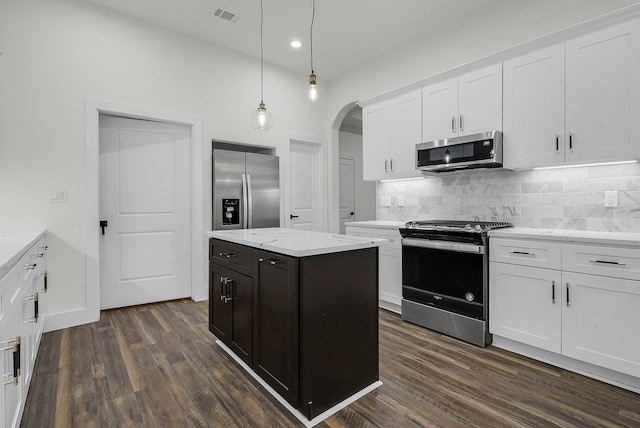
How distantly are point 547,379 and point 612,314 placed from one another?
0.57 meters

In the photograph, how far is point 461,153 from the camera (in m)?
2.98

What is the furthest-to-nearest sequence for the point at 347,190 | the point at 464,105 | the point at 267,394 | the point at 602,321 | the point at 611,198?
the point at 347,190, the point at 464,105, the point at 611,198, the point at 602,321, the point at 267,394

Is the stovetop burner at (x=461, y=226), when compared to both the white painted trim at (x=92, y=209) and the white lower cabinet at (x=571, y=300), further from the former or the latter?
the white painted trim at (x=92, y=209)

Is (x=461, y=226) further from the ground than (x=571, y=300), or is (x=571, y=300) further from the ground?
(x=461, y=226)

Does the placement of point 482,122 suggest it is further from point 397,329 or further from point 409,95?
point 397,329

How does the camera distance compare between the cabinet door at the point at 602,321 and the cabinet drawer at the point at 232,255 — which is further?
the cabinet drawer at the point at 232,255

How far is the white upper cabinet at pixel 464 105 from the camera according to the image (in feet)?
9.40

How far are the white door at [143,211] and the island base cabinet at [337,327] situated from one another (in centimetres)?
270

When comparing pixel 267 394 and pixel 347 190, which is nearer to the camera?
pixel 267 394

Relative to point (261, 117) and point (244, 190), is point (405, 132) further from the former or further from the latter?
point (244, 190)

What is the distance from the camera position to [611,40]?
7.43 feet

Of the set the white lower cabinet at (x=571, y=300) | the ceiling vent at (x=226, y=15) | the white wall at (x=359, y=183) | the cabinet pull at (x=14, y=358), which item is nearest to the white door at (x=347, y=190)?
the white wall at (x=359, y=183)

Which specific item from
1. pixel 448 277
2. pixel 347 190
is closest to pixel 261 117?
pixel 448 277

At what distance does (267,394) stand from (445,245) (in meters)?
1.82
